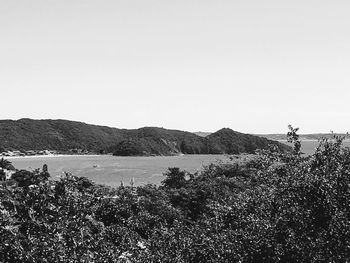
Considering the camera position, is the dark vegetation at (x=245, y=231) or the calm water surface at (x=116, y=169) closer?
the dark vegetation at (x=245, y=231)

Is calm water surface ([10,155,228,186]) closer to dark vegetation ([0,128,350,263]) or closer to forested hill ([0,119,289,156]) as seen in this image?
forested hill ([0,119,289,156])

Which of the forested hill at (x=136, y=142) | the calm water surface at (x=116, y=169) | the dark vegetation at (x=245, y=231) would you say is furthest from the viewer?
the forested hill at (x=136, y=142)

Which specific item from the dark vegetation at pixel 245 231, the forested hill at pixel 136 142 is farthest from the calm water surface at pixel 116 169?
the dark vegetation at pixel 245 231

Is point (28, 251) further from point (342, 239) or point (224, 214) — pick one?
point (342, 239)

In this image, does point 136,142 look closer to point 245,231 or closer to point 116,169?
point 116,169

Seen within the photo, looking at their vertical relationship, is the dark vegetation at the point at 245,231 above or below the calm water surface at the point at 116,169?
above

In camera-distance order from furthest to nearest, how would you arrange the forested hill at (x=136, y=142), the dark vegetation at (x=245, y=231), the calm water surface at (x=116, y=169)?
the forested hill at (x=136, y=142) < the calm water surface at (x=116, y=169) < the dark vegetation at (x=245, y=231)

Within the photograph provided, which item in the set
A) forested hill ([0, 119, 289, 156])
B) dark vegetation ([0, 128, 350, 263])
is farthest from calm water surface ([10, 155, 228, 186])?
dark vegetation ([0, 128, 350, 263])

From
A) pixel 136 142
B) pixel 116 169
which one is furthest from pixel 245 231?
pixel 136 142

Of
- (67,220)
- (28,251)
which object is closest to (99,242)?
(67,220)

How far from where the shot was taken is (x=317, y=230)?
1161 cm

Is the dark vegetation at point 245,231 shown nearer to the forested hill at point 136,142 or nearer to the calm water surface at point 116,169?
the calm water surface at point 116,169

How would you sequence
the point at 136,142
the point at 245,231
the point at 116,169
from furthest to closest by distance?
the point at 136,142
the point at 116,169
the point at 245,231

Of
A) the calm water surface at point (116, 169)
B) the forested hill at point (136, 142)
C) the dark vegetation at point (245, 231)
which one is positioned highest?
the forested hill at point (136, 142)
